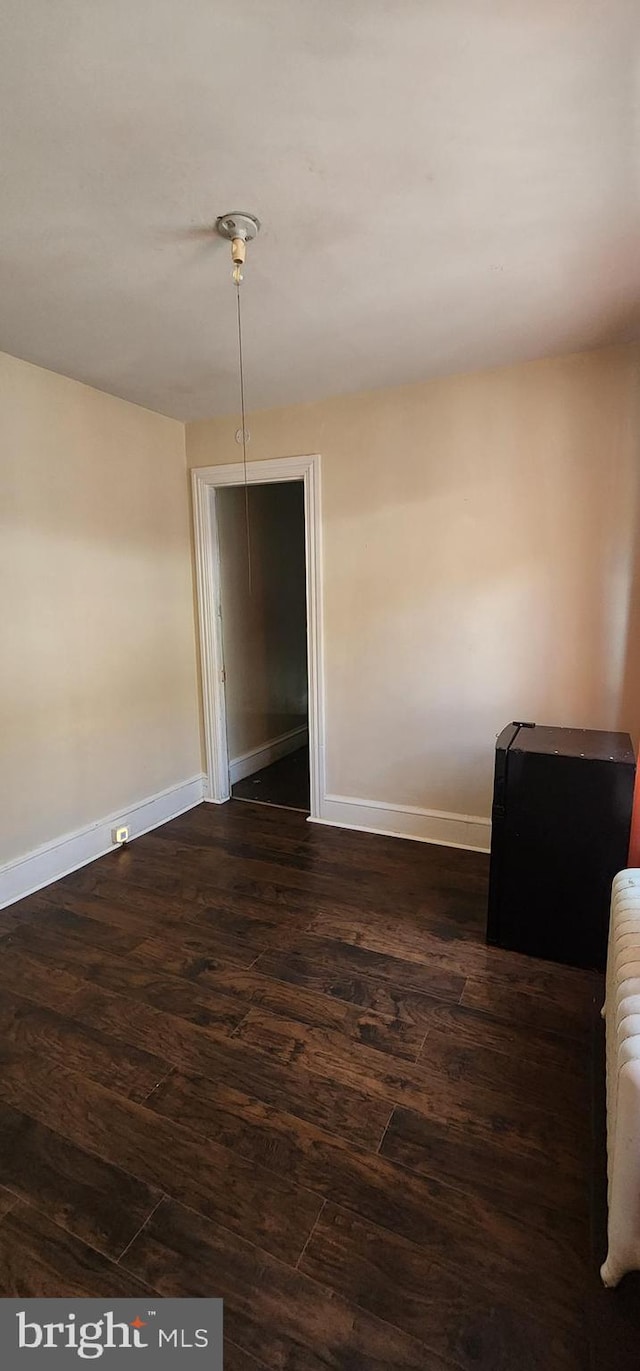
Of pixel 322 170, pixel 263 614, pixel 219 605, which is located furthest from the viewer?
pixel 263 614

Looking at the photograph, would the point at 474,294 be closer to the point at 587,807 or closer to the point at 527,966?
the point at 587,807

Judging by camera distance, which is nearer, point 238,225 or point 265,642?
point 238,225

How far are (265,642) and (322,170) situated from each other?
11.0 ft

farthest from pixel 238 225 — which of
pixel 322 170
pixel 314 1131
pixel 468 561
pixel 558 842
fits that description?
pixel 314 1131

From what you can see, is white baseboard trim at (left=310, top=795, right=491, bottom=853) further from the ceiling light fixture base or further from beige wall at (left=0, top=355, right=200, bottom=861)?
the ceiling light fixture base

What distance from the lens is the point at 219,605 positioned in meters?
3.83

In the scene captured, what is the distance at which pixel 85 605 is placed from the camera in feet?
9.90

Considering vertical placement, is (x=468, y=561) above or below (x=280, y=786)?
above

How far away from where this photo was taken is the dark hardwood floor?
118 centimetres

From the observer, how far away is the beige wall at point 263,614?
13.3ft

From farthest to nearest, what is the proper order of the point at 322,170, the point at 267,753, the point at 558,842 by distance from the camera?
1. the point at 267,753
2. the point at 558,842
3. the point at 322,170

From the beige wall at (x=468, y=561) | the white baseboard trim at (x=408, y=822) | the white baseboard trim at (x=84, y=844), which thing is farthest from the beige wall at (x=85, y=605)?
the white baseboard trim at (x=408, y=822)

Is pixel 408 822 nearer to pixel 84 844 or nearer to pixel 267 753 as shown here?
pixel 267 753

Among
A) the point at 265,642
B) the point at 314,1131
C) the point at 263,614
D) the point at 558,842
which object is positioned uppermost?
the point at 263,614
